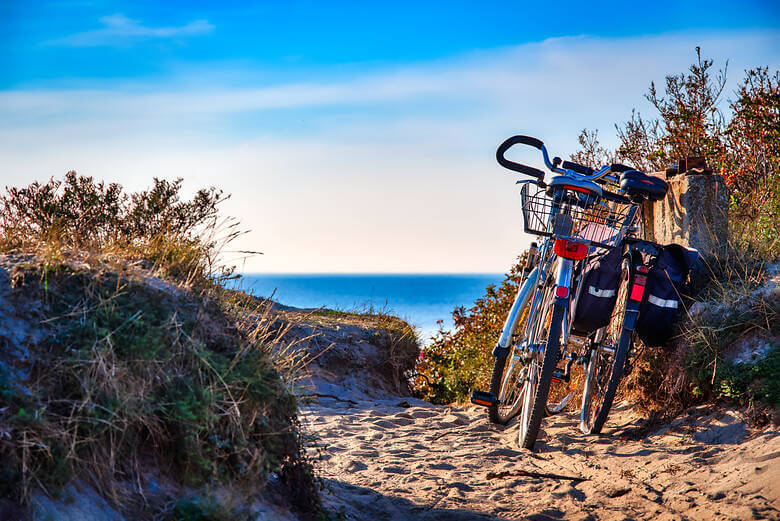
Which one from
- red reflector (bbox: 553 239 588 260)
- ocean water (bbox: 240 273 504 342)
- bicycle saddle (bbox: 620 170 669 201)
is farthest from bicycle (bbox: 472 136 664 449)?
ocean water (bbox: 240 273 504 342)

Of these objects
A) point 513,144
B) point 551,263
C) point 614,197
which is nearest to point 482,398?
point 551,263

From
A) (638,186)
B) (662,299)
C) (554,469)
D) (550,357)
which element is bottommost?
(554,469)

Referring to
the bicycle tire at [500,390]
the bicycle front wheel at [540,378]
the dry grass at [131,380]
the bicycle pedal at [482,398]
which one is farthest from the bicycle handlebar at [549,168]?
the dry grass at [131,380]

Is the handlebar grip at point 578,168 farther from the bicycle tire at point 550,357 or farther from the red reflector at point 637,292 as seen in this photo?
the bicycle tire at point 550,357

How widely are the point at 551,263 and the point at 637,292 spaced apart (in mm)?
711

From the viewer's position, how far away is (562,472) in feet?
14.8

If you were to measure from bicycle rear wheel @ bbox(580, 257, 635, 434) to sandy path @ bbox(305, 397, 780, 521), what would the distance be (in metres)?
0.17

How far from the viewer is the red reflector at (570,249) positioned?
471 centimetres

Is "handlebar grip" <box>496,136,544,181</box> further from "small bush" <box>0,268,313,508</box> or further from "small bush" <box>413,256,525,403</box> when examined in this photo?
"small bush" <box>413,256,525,403</box>

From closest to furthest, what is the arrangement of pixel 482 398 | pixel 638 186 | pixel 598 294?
pixel 598 294
pixel 638 186
pixel 482 398

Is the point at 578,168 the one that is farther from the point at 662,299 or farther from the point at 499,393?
the point at 499,393

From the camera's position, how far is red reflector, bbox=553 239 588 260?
4711mm

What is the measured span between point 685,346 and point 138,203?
6361 millimetres

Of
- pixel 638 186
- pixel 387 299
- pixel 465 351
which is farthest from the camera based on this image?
pixel 387 299
